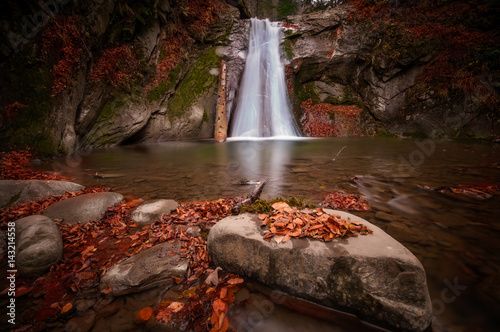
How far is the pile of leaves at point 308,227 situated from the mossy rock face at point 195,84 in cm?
1275

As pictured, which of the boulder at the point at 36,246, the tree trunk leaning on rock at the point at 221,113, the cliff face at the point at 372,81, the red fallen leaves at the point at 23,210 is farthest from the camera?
the tree trunk leaning on rock at the point at 221,113

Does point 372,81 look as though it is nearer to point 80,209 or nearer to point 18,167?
point 80,209

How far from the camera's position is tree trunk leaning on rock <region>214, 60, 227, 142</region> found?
1369 centimetres

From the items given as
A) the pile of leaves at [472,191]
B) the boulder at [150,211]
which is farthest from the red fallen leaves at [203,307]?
the pile of leaves at [472,191]

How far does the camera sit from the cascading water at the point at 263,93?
15.8 m

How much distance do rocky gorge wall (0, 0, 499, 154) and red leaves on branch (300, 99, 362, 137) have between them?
1.97 ft

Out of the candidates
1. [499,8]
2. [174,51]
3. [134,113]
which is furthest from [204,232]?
[499,8]

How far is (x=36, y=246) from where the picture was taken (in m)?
2.25

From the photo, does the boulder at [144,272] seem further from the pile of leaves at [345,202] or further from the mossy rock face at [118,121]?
the mossy rock face at [118,121]

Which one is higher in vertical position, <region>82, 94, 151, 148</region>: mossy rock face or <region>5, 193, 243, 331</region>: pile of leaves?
<region>82, 94, 151, 148</region>: mossy rock face

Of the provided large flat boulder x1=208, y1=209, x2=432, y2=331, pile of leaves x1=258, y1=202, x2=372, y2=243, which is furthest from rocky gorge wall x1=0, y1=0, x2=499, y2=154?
pile of leaves x1=258, y1=202, x2=372, y2=243

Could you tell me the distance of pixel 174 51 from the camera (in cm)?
1355

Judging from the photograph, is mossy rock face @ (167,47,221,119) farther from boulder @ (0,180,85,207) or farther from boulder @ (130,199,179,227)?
boulder @ (130,199,179,227)

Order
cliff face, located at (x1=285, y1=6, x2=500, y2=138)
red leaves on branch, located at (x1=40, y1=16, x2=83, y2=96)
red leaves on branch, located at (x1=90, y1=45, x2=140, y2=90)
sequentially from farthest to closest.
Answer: cliff face, located at (x1=285, y1=6, x2=500, y2=138), red leaves on branch, located at (x1=90, y1=45, x2=140, y2=90), red leaves on branch, located at (x1=40, y1=16, x2=83, y2=96)
